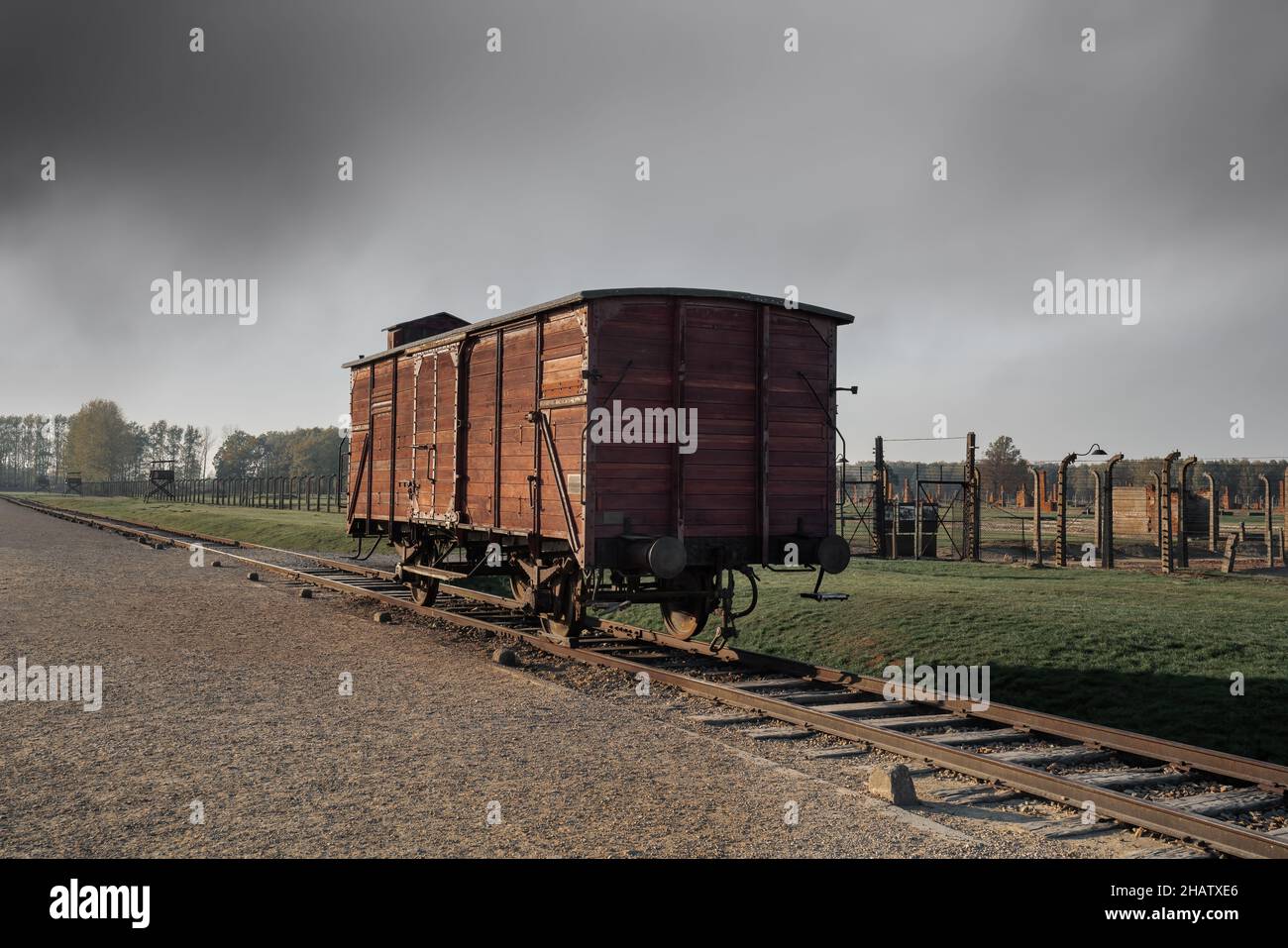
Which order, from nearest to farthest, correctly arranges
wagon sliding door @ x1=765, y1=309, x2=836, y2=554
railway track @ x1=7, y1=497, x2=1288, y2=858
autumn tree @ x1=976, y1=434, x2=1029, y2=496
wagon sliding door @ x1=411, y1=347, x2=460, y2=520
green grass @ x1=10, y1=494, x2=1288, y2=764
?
railway track @ x1=7, y1=497, x2=1288, y2=858
green grass @ x1=10, y1=494, x2=1288, y2=764
wagon sliding door @ x1=765, y1=309, x2=836, y2=554
wagon sliding door @ x1=411, y1=347, x2=460, y2=520
autumn tree @ x1=976, y1=434, x2=1029, y2=496

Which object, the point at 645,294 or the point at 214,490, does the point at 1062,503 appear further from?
the point at 214,490

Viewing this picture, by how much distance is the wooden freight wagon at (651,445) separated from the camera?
32.0ft

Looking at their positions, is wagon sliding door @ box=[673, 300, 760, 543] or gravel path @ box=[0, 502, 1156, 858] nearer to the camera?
gravel path @ box=[0, 502, 1156, 858]

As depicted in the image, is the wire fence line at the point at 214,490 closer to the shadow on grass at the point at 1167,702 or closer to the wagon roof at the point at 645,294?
the wagon roof at the point at 645,294

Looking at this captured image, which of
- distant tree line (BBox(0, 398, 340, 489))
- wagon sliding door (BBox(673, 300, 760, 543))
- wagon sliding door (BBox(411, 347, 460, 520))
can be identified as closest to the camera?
wagon sliding door (BBox(673, 300, 760, 543))

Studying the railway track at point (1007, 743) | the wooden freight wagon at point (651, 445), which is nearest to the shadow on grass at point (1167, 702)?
the railway track at point (1007, 743)

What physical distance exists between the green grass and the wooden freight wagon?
1.97 m

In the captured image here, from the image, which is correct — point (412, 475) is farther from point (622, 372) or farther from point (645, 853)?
point (645, 853)

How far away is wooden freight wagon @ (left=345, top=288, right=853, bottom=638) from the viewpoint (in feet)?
32.0

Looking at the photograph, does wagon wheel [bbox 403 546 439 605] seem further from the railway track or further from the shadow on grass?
the shadow on grass

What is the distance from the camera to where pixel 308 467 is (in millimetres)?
126562

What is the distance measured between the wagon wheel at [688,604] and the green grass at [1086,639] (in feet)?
5.46

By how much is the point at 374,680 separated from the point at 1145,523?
100 ft

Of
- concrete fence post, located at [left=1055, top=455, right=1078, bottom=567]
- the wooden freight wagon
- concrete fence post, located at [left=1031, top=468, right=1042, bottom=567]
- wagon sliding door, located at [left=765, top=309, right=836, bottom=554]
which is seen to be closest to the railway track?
the wooden freight wagon
